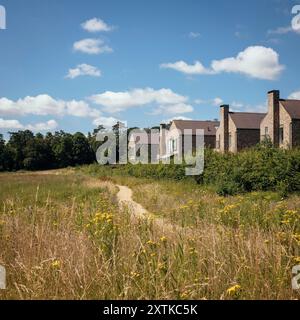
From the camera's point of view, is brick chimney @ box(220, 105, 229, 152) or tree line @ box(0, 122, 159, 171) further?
tree line @ box(0, 122, 159, 171)

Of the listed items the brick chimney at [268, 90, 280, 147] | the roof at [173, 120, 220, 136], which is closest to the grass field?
the brick chimney at [268, 90, 280, 147]

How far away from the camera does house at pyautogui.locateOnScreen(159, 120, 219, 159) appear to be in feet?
156

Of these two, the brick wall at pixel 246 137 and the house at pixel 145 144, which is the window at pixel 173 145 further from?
the brick wall at pixel 246 137

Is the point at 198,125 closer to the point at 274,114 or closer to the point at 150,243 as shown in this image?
the point at 274,114

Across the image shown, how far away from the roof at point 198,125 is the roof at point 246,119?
7.91 meters

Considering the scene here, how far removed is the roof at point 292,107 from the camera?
31.0 metres

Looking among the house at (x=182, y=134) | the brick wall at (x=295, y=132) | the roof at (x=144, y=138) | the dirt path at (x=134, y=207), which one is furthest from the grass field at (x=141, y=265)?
the roof at (x=144, y=138)

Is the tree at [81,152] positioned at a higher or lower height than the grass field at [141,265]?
higher

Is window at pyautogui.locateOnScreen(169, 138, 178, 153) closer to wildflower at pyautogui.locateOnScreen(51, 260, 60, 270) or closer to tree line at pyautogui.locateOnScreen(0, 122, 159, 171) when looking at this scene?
tree line at pyautogui.locateOnScreen(0, 122, 159, 171)

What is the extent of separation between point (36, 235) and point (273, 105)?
32.0 metres

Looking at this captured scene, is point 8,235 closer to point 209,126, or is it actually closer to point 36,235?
point 36,235

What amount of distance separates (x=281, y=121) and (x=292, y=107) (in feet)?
5.62

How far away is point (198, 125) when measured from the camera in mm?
50938

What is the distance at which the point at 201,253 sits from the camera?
395cm
